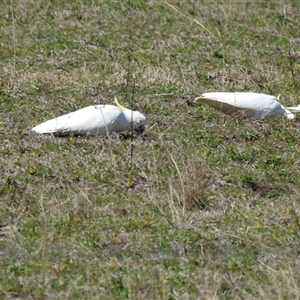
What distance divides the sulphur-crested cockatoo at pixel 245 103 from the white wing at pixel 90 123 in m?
0.78

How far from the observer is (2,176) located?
244 inches

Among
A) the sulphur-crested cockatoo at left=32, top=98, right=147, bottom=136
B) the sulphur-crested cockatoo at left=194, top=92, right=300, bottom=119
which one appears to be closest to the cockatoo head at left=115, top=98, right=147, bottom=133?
the sulphur-crested cockatoo at left=32, top=98, right=147, bottom=136

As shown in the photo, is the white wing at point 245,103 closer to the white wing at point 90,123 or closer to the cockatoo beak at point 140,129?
the cockatoo beak at point 140,129

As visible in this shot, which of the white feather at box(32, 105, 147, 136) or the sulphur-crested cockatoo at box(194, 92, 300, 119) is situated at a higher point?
the white feather at box(32, 105, 147, 136)

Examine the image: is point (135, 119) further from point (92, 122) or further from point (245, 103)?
point (245, 103)

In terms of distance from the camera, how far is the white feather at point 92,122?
6.83 meters

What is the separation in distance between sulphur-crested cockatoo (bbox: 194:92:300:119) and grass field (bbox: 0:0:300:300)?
0.10m

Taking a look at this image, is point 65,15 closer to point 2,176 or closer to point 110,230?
point 2,176

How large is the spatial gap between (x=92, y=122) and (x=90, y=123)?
0.06 feet

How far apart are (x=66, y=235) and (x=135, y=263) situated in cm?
48

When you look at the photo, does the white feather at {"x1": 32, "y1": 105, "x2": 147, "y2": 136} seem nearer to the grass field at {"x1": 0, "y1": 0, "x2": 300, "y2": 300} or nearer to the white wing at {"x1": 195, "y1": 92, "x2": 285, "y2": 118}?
the grass field at {"x1": 0, "y1": 0, "x2": 300, "y2": 300}

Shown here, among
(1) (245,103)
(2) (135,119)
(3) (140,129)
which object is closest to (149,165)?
(2) (135,119)

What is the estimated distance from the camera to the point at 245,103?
24.2ft

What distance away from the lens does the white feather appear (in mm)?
6828
